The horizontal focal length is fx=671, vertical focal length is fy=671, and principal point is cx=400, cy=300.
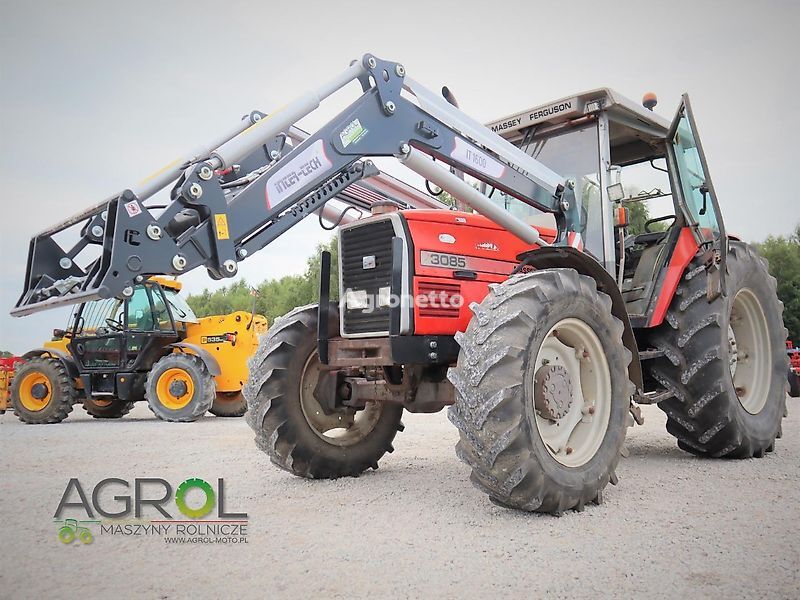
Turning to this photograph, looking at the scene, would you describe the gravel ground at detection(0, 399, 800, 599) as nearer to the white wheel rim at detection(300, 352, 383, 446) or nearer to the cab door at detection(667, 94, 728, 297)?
the white wheel rim at detection(300, 352, 383, 446)

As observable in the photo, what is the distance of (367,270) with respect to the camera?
5.12m

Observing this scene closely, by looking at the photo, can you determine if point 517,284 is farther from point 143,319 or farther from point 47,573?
point 143,319

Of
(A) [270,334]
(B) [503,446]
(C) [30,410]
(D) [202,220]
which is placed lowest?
(C) [30,410]

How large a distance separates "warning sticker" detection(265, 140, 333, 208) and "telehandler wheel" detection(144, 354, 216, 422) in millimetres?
6852

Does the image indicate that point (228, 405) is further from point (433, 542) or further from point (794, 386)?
point (794, 386)

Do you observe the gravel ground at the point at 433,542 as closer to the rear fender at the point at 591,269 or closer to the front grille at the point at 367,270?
the rear fender at the point at 591,269

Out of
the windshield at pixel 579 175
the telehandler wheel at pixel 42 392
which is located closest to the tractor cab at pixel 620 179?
the windshield at pixel 579 175

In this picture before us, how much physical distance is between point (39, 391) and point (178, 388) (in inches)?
105

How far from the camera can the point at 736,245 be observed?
6312 mm

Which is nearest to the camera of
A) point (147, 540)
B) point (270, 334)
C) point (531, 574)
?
point (531, 574)

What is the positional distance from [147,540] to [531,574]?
204cm

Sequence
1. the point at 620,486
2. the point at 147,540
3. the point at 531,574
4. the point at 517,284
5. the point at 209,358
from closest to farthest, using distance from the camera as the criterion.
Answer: the point at 531,574, the point at 147,540, the point at 517,284, the point at 620,486, the point at 209,358

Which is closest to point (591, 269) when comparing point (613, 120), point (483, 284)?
point (483, 284)

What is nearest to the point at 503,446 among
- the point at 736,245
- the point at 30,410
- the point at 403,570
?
the point at 403,570
